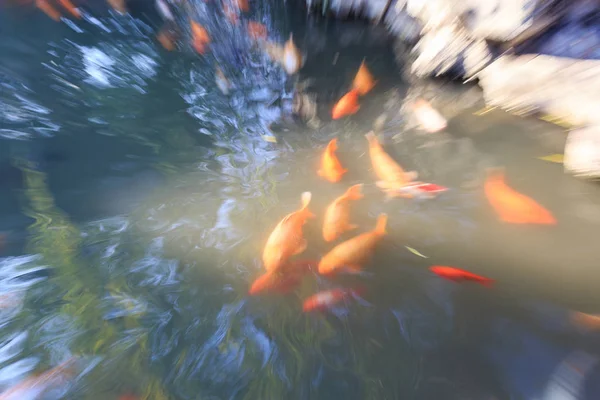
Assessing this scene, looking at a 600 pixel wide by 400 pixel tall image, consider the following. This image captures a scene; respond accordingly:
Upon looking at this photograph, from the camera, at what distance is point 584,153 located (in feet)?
5.80

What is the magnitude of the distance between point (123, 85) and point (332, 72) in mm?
1787

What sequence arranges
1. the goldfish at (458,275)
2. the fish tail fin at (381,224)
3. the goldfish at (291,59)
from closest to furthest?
the goldfish at (458,275)
the fish tail fin at (381,224)
the goldfish at (291,59)

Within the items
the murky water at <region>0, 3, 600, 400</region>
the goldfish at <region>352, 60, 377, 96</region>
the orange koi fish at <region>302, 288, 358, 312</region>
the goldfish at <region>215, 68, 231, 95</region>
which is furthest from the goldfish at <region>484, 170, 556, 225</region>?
the goldfish at <region>215, 68, 231, 95</region>

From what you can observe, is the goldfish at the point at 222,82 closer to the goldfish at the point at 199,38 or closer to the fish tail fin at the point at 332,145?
the goldfish at the point at 199,38

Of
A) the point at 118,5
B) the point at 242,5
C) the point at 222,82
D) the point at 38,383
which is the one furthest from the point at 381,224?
the point at 118,5

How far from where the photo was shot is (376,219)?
1778mm

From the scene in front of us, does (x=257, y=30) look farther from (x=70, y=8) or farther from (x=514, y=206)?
(x=514, y=206)

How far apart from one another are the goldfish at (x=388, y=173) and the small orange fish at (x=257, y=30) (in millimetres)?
2169

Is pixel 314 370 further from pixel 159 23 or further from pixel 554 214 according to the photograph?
pixel 159 23

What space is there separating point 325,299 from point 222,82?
223cm

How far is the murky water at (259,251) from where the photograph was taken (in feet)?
4.16

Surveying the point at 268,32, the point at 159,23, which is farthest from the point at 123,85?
the point at 268,32

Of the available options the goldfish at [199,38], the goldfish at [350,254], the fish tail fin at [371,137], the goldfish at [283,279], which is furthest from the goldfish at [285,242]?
the goldfish at [199,38]

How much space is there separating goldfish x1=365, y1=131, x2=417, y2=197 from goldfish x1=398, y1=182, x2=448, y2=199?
0.9 inches
